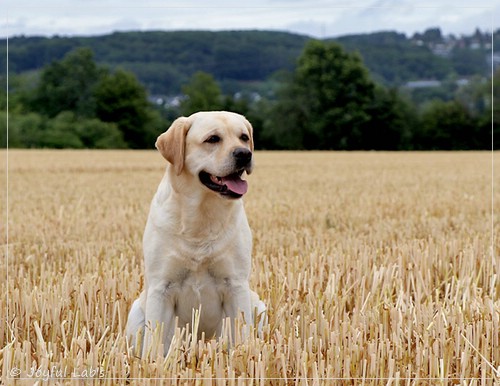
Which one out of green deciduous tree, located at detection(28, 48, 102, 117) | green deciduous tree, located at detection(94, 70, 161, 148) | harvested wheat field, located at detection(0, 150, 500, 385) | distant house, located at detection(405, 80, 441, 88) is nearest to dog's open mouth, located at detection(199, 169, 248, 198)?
harvested wheat field, located at detection(0, 150, 500, 385)

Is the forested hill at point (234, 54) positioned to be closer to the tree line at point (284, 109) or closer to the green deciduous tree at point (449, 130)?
the tree line at point (284, 109)

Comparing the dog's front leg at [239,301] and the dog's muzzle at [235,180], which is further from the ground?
the dog's muzzle at [235,180]

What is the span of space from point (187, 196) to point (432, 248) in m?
2.91

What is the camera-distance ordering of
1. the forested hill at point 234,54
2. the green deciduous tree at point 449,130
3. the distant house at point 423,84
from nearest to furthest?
the green deciduous tree at point 449,130, the forested hill at point 234,54, the distant house at point 423,84

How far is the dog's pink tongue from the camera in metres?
4.26

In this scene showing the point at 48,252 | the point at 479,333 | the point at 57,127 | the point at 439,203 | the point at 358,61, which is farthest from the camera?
the point at 358,61

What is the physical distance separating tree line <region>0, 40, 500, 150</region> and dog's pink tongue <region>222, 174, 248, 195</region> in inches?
1870

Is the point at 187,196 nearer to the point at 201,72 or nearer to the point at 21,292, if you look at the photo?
the point at 21,292

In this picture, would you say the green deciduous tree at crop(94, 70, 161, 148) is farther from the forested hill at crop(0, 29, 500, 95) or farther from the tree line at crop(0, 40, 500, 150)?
the forested hill at crop(0, 29, 500, 95)

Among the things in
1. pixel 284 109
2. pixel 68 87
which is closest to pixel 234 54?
pixel 284 109

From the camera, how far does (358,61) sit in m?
71.9

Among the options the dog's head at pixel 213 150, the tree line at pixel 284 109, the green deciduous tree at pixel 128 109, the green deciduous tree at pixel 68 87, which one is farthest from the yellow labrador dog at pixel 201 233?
→ the green deciduous tree at pixel 68 87

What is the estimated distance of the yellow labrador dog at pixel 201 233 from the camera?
4.24m

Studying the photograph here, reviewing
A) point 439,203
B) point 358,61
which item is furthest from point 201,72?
point 439,203
